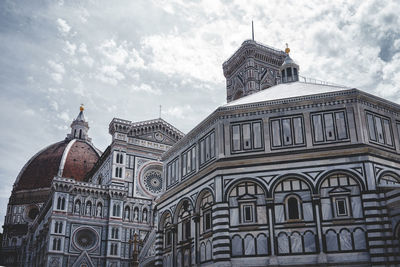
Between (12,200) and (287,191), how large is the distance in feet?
275

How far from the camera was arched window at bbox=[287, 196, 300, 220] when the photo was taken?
82.0ft

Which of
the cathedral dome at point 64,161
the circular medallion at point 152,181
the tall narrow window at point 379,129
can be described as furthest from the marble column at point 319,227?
the cathedral dome at point 64,161

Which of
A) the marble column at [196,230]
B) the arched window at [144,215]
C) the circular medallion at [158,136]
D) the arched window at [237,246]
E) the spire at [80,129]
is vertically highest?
the spire at [80,129]

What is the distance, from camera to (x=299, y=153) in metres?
26.2

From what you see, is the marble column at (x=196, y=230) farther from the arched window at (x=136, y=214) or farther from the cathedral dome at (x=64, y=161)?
the cathedral dome at (x=64, y=161)

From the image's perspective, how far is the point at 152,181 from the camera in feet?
202

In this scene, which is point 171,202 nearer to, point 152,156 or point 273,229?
point 273,229

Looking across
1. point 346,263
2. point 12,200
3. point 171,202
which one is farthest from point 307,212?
point 12,200

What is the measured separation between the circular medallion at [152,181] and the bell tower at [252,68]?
15.4 m

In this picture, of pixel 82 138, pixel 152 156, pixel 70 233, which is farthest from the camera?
pixel 82 138

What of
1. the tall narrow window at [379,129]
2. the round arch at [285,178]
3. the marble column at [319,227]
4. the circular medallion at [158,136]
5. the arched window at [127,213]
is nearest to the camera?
the marble column at [319,227]

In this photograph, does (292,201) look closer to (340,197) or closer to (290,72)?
(340,197)

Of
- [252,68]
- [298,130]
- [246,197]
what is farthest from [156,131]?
[246,197]

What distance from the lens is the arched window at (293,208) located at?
25000 mm
